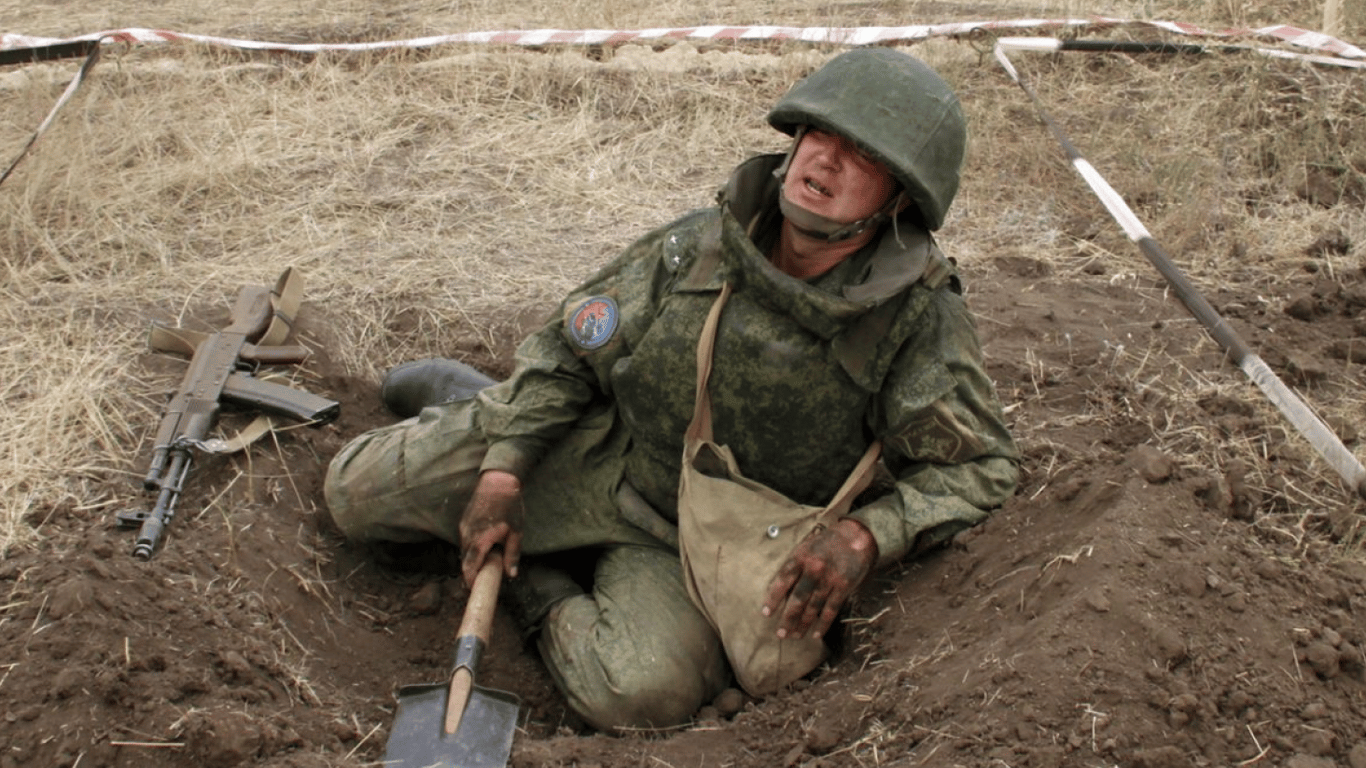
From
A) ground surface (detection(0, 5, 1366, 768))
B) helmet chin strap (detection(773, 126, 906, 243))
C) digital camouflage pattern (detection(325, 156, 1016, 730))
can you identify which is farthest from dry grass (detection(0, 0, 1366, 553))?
helmet chin strap (detection(773, 126, 906, 243))

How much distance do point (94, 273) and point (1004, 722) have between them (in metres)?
3.91

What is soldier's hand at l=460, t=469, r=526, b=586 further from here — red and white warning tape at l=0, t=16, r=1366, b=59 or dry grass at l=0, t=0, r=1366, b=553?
red and white warning tape at l=0, t=16, r=1366, b=59

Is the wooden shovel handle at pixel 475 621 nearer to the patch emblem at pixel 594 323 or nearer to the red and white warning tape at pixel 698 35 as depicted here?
the patch emblem at pixel 594 323

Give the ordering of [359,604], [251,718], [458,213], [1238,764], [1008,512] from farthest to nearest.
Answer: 1. [458,213]
2. [359,604]
3. [1008,512]
4. [251,718]
5. [1238,764]

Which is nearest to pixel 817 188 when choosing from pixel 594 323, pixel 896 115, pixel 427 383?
pixel 896 115

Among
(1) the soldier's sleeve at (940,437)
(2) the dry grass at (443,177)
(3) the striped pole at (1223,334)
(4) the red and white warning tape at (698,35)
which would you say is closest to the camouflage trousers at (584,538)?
Result: (1) the soldier's sleeve at (940,437)

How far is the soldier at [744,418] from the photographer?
9.81 ft

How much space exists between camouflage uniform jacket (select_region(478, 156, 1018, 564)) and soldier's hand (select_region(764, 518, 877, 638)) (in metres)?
0.05

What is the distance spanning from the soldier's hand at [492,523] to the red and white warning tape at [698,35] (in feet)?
14.8

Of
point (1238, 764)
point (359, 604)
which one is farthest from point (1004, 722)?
point (359, 604)

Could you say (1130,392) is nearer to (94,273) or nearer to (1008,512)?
(1008,512)

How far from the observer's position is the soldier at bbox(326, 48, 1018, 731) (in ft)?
9.81

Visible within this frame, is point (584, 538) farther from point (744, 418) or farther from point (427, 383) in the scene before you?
point (427, 383)

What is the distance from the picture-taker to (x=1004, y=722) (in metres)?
2.67
